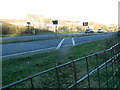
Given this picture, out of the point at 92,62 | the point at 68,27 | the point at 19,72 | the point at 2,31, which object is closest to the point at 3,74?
the point at 19,72

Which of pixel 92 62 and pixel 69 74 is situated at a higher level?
pixel 92 62

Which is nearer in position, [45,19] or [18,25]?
[18,25]

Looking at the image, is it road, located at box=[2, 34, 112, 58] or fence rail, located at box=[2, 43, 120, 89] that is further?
road, located at box=[2, 34, 112, 58]

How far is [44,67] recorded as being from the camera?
5836 mm

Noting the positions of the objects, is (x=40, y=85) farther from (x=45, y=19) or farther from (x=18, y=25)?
(x=45, y=19)

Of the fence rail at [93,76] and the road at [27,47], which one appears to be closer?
the fence rail at [93,76]

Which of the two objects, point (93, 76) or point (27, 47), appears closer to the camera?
point (93, 76)

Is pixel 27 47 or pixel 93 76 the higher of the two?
pixel 27 47

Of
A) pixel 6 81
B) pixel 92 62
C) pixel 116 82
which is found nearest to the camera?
pixel 116 82

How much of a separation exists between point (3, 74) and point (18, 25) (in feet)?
118

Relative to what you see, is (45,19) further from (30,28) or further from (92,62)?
(92,62)

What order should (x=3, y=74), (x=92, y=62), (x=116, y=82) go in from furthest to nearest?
(x=92, y=62), (x=3, y=74), (x=116, y=82)

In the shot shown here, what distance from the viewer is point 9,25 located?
36.4 meters

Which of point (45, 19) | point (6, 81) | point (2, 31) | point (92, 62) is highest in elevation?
point (45, 19)
